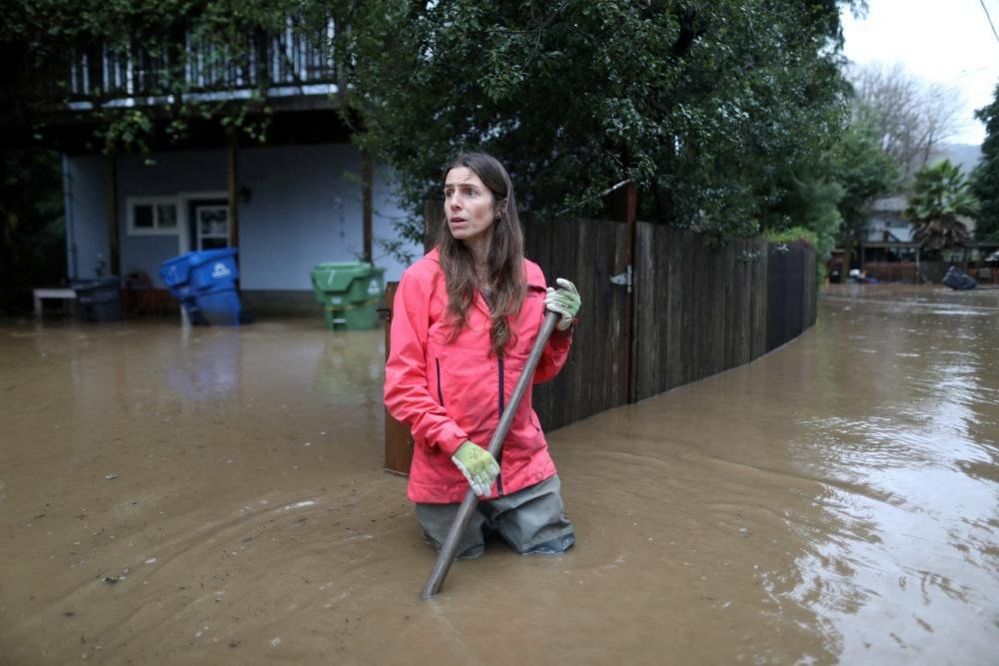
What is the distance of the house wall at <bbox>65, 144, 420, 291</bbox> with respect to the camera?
14.0 meters

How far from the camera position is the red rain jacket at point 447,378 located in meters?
3.11

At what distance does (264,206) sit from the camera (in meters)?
14.6

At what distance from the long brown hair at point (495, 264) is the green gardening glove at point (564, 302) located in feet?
0.42

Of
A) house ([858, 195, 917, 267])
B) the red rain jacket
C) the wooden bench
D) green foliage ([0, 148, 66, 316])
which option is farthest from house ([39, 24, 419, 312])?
house ([858, 195, 917, 267])

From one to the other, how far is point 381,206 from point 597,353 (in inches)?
332

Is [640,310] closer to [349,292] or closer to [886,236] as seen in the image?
[349,292]

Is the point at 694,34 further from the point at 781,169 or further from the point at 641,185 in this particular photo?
the point at 781,169

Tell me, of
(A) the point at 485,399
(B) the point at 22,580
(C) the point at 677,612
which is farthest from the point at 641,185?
(B) the point at 22,580

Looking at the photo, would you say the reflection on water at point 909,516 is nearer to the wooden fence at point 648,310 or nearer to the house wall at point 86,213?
the wooden fence at point 648,310

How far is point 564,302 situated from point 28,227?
1621 centimetres

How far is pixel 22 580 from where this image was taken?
10.3 feet

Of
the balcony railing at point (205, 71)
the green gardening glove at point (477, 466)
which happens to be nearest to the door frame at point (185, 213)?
the balcony railing at point (205, 71)

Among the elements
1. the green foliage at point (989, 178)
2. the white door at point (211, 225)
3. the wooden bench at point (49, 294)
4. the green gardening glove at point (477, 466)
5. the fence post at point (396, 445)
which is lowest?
the fence post at point (396, 445)

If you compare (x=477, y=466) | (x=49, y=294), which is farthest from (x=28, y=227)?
(x=477, y=466)
